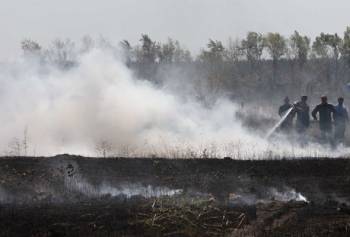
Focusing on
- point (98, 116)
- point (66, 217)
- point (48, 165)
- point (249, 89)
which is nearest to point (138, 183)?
point (48, 165)

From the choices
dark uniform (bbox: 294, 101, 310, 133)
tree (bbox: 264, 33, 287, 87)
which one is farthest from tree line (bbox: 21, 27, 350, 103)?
dark uniform (bbox: 294, 101, 310, 133)

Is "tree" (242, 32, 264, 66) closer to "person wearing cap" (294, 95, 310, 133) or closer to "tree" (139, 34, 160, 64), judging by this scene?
"tree" (139, 34, 160, 64)

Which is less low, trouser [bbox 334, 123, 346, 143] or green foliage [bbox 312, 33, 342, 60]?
green foliage [bbox 312, 33, 342, 60]

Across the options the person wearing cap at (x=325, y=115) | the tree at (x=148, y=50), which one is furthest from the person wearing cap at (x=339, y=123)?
the tree at (x=148, y=50)

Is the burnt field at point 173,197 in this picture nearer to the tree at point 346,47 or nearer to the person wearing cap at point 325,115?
the person wearing cap at point 325,115

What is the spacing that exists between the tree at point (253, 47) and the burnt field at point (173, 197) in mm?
55139

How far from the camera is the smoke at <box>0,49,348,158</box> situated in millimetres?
22250

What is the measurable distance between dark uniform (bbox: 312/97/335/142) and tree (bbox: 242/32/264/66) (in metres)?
50.4

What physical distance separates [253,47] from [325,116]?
51.9 metres

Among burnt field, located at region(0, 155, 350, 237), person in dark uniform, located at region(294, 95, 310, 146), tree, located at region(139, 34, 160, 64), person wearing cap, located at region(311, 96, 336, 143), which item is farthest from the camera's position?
tree, located at region(139, 34, 160, 64)

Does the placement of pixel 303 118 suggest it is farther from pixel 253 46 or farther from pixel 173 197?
pixel 253 46

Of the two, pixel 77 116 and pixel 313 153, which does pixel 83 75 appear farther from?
pixel 313 153

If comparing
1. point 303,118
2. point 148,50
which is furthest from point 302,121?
point 148,50

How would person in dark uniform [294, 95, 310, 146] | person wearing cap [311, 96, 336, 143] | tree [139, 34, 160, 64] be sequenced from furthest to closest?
tree [139, 34, 160, 64], person in dark uniform [294, 95, 310, 146], person wearing cap [311, 96, 336, 143]
